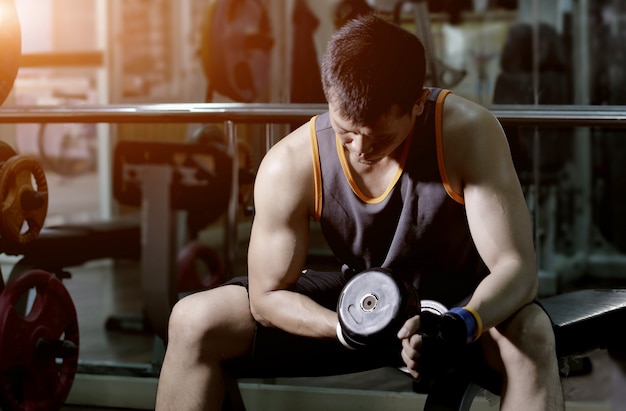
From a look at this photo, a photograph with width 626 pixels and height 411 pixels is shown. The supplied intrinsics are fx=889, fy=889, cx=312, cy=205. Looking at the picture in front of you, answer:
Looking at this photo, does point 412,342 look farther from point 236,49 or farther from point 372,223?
point 236,49

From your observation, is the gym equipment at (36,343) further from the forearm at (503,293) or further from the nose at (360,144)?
the forearm at (503,293)

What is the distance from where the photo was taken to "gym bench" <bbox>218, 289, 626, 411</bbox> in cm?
141

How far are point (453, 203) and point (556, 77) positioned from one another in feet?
Result: 10.4

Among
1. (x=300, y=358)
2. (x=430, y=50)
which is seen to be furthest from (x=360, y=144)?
(x=430, y=50)

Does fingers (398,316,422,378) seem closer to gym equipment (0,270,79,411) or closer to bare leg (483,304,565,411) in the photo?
bare leg (483,304,565,411)

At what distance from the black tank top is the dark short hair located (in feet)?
0.36

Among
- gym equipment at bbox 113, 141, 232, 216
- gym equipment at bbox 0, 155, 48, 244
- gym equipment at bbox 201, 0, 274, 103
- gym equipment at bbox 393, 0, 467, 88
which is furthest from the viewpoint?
gym equipment at bbox 393, 0, 467, 88

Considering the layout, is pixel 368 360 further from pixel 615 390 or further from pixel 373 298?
pixel 615 390

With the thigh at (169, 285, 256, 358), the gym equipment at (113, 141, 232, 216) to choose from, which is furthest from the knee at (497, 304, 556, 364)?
the gym equipment at (113, 141, 232, 216)

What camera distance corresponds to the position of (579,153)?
492 centimetres

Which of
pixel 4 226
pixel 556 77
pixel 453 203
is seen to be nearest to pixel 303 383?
pixel 4 226

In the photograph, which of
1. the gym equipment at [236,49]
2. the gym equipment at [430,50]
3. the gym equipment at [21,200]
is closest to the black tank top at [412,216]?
the gym equipment at [21,200]

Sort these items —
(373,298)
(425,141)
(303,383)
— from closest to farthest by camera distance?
(373,298), (425,141), (303,383)

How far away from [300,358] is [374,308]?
9.0 inches
